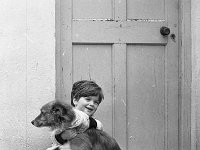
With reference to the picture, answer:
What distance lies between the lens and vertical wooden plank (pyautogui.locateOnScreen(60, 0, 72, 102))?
217 inches

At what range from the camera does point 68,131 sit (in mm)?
4352

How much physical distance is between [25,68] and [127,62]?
38.7 inches

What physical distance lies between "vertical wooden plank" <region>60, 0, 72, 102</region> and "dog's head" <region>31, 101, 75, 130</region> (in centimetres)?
115

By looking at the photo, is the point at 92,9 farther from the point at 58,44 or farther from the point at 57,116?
the point at 57,116

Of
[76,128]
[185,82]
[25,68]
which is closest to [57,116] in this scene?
[76,128]

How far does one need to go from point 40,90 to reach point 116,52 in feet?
2.69

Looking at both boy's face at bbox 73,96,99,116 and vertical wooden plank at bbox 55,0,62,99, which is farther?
vertical wooden plank at bbox 55,0,62,99

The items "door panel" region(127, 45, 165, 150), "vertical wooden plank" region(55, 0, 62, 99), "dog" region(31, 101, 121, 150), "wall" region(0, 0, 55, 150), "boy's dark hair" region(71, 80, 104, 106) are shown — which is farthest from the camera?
"door panel" region(127, 45, 165, 150)

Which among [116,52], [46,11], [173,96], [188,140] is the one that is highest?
[46,11]

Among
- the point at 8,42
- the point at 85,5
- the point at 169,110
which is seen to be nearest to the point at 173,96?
the point at 169,110

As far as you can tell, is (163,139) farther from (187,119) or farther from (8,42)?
(8,42)

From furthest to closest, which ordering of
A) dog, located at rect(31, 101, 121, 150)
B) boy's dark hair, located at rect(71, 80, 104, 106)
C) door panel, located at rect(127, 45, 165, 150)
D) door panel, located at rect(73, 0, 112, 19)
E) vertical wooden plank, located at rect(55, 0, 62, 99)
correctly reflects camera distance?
door panel, located at rect(127, 45, 165, 150) < door panel, located at rect(73, 0, 112, 19) < vertical wooden plank, located at rect(55, 0, 62, 99) < boy's dark hair, located at rect(71, 80, 104, 106) < dog, located at rect(31, 101, 121, 150)

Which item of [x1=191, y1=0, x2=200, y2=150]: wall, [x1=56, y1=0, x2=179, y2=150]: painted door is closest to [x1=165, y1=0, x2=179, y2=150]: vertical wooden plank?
[x1=56, y1=0, x2=179, y2=150]: painted door

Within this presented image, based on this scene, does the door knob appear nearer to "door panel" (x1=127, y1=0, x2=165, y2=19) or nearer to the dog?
"door panel" (x1=127, y1=0, x2=165, y2=19)
